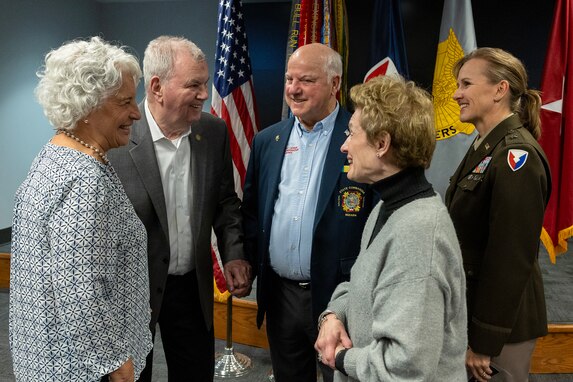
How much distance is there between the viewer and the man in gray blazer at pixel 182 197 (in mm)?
1767

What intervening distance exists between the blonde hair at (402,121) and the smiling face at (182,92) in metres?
0.83

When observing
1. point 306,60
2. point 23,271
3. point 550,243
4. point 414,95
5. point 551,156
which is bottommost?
point 550,243

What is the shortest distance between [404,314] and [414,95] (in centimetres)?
48

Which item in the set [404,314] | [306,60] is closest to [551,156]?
[306,60]

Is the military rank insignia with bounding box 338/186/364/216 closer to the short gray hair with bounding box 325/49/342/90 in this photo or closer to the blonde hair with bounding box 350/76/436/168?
the short gray hair with bounding box 325/49/342/90

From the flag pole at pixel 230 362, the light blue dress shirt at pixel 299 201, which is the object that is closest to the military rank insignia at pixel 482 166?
the light blue dress shirt at pixel 299 201

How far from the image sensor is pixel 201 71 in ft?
5.94

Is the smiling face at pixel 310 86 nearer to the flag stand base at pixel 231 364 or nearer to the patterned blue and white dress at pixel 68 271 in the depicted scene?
the patterned blue and white dress at pixel 68 271

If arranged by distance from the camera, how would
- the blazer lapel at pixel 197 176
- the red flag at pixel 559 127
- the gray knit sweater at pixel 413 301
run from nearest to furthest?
the gray knit sweater at pixel 413 301 < the blazer lapel at pixel 197 176 < the red flag at pixel 559 127

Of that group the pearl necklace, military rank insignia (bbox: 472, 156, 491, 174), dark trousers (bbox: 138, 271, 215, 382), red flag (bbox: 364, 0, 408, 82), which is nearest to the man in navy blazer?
dark trousers (bbox: 138, 271, 215, 382)

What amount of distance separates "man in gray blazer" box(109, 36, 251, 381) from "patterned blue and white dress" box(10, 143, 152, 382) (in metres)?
0.44

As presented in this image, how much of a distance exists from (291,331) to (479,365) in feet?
2.20

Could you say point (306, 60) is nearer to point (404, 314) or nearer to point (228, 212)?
point (228, 212)

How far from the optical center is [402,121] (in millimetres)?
1095
